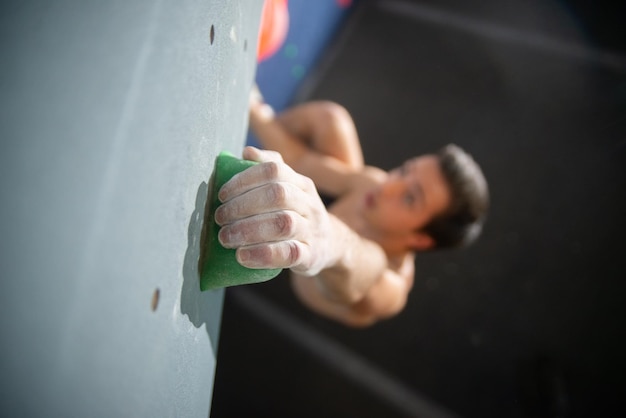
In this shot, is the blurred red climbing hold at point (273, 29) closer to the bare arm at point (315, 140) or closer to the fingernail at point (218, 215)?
the bare arm at point (315, 140)

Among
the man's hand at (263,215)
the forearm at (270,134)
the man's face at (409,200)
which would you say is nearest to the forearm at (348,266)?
the man's hand at (263,215)

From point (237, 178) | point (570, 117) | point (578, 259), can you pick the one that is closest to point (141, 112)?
point (237, 178)

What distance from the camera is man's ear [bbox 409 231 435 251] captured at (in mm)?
1231

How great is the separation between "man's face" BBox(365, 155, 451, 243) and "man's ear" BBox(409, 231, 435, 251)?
0.05 meters

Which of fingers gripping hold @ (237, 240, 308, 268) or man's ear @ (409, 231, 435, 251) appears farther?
man's ear @ (409, 231, 435, 251)

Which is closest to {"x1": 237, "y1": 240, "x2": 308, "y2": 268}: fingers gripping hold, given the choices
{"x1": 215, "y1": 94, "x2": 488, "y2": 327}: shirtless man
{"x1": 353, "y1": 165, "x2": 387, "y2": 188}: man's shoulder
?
{"x1": 215, "y1": 94, "x2": 488, "y2": 327}: shirtless man

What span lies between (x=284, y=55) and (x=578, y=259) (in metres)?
1.15

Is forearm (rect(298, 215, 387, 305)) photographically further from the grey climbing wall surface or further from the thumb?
the grey climbing wall surface

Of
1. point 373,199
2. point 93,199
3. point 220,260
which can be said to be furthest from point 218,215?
point 373,199

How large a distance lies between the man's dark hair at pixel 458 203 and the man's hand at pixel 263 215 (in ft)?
2.78

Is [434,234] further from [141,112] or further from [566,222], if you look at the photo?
[141,112]

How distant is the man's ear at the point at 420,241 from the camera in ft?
4.04

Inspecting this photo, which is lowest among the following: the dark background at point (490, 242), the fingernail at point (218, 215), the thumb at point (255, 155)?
the dark background at point (490, 242)

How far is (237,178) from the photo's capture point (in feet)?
1.29
